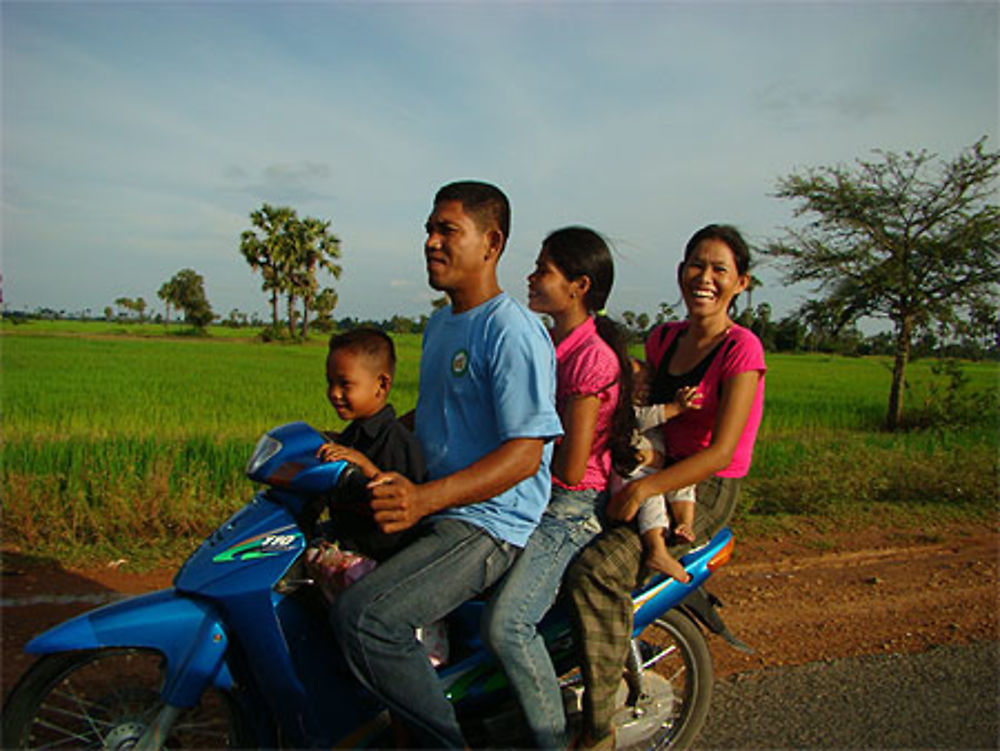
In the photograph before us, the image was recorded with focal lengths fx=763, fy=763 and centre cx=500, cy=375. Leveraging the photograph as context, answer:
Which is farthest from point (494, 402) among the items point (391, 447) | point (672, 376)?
point (672, 376)

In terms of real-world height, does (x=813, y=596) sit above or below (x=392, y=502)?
below

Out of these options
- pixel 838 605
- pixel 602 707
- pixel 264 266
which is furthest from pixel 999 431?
pixel 264 266

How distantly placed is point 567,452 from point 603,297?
62cm

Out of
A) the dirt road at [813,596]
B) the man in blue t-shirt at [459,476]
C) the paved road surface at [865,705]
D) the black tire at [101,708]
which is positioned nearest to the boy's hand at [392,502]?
the man in blue t-shirt at [459,476]

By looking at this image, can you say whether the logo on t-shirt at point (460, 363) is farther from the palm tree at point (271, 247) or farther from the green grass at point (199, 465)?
the palm tree at point (271, 247)

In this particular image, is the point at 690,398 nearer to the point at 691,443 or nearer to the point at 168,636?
the point at 691,443

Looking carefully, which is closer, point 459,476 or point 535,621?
point 459,476

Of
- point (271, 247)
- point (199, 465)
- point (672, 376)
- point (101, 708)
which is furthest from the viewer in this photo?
point (271, 247)

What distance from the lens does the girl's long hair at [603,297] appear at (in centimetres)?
250

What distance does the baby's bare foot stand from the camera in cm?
249

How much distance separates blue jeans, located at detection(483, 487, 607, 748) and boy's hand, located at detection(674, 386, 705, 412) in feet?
2.05

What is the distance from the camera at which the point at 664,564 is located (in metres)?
2.49

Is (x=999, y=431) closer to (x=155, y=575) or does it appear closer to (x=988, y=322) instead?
(x=988, y=322)

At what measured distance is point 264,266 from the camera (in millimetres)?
53250
